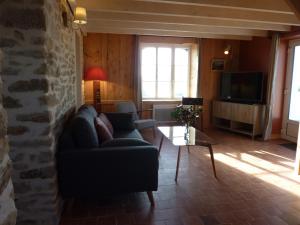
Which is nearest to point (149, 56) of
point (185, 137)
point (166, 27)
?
point (166, 27)

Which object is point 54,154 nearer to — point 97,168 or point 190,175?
point 97,168

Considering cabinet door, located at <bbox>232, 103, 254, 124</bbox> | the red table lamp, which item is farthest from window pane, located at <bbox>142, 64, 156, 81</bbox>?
cabinet door, located at <bbox>232, 103, 254, 124</bbox>

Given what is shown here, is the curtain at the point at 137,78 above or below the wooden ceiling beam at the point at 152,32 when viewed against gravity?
below

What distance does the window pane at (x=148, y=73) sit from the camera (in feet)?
20.8

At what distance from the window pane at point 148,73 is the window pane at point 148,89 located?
0.43 feet

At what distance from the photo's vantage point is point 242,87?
231 inches

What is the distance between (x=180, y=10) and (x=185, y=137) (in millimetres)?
1873

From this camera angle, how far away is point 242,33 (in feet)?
A: 17.4

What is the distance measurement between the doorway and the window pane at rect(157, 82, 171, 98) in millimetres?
2763

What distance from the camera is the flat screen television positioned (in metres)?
5.56

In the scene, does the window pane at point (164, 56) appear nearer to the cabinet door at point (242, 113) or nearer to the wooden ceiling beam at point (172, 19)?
the cabinet door at point (242, 113)

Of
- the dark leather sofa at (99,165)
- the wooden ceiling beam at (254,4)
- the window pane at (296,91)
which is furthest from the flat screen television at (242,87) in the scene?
the dark leather sofa at (99,165)

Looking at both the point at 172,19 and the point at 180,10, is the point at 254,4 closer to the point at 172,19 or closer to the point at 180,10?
the point at 180,10

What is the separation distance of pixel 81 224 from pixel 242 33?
16.0ft
